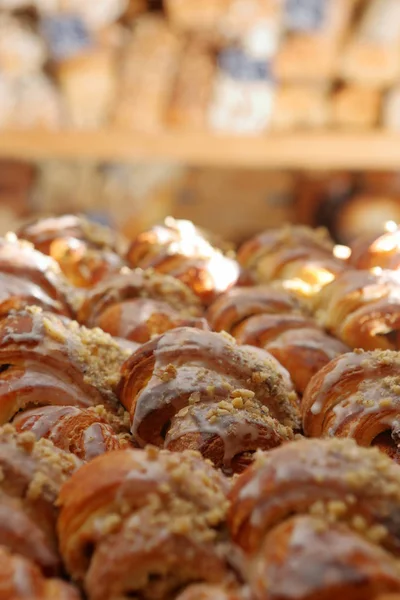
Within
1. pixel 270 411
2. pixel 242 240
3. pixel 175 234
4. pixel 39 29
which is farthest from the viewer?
pixel 242 240

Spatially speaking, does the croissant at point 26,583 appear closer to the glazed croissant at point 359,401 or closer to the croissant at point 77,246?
the glazed croissant at point 359,401

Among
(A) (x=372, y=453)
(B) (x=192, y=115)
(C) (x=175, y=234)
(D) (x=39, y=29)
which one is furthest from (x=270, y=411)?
(D) (x=39, y=29)

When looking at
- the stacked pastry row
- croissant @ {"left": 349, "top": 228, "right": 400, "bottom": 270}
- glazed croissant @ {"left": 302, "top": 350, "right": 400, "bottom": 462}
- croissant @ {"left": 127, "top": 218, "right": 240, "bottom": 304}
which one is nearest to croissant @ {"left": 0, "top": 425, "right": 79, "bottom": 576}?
the stacked pastry row

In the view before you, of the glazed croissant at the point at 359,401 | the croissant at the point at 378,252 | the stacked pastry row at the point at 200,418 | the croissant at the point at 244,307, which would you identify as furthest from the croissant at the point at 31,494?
the croissant at the point at 378,252

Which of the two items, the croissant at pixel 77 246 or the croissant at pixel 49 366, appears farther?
the croissant at pixel 77 246

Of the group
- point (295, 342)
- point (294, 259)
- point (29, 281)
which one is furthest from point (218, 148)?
point (295, 342)

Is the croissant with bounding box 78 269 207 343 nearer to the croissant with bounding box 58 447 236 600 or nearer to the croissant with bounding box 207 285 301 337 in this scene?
the croissant with bounding box 207 285 301 337

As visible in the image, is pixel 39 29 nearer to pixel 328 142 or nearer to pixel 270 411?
pixel 328 142
